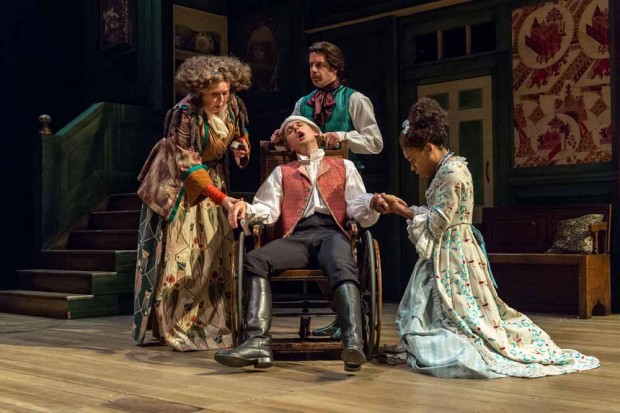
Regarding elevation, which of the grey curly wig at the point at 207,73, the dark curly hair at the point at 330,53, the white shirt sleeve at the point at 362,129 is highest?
the dark curly hair at the point at 330,53

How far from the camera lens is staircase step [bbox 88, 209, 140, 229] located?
6875 mm

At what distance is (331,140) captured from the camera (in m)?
3.84

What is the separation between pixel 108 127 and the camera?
7422 millimetres

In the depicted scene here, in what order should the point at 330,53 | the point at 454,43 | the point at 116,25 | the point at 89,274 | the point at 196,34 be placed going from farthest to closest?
the point at 196,34, the point at 116,25, the point at 454,43, the point at 89,274, the point at 330,53

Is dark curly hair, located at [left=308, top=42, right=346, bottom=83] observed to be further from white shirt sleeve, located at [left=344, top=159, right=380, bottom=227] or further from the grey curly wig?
white shirt sleeve, located at [left=344, top=159, right=380, bottom=227]

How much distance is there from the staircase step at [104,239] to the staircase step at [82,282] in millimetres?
420

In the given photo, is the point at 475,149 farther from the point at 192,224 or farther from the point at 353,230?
the point at 353,230

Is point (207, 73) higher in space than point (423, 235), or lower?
higher

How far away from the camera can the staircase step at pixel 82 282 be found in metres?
6.10

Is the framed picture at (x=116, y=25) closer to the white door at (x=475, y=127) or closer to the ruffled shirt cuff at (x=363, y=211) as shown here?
the white door at (x=475, y=127)

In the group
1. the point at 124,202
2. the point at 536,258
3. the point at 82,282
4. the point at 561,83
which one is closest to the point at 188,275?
the point at 82,282

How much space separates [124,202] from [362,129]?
12.1 ft

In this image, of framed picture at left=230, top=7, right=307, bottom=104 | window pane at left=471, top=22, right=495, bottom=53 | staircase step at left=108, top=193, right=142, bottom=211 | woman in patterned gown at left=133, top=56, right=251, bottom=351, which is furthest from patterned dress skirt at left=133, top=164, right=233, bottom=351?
framed picture at left=230, top=7, right=307, bottom=104

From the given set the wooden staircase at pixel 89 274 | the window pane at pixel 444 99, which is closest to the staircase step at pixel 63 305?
the wooden staircase at pixel 89 274
